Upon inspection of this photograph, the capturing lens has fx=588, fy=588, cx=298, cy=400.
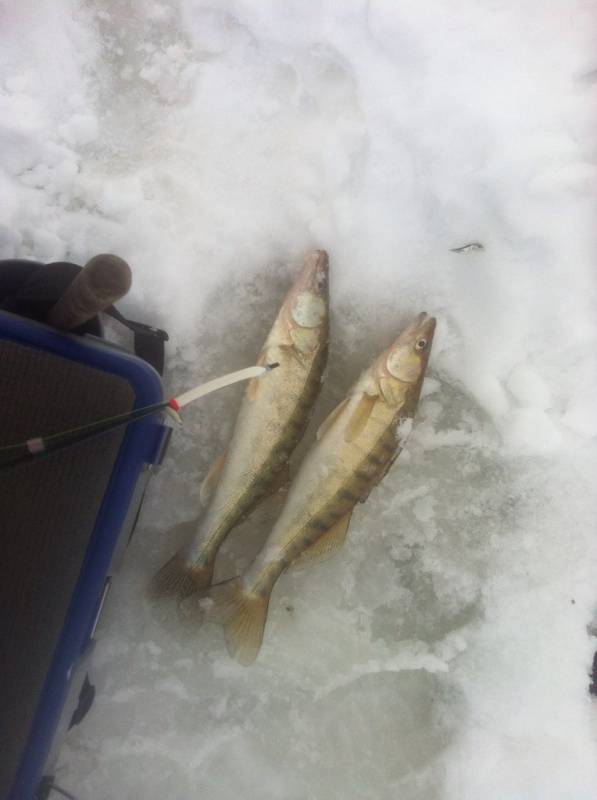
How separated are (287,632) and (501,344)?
4.12 ft

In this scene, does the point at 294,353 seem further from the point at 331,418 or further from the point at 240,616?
the point at 240,616

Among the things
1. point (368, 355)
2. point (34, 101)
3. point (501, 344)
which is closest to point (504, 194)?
point (501, 344)

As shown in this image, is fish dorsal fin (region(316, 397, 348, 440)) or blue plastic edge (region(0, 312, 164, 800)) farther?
fish dorsal fin (region(316, 397, 348, 440))

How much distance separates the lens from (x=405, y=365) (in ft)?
6.11

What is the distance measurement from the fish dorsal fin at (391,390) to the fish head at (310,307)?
0.24 metres

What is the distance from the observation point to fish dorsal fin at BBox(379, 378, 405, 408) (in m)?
1.86

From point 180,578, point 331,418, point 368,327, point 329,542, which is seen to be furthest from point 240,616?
point 368,327

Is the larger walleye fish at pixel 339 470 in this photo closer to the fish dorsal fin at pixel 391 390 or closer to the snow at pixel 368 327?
the fish dorsal fin at pixel 391 390

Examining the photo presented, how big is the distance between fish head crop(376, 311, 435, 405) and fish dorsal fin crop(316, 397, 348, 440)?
0.13m

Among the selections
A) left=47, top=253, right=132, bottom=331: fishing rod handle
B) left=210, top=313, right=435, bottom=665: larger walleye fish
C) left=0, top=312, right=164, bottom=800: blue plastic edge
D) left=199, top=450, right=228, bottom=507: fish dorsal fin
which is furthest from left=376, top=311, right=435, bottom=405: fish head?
left=47, top=253, right=132, bottom=331: fishing rod handle

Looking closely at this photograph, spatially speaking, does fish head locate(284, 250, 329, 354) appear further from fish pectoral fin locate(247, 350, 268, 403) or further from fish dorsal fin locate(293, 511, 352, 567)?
fish dorsal fin locate(293, 511, 352, 567)

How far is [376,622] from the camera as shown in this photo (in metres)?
2.08

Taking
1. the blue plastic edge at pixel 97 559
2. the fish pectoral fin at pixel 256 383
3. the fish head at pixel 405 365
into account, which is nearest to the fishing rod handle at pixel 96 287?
the blue plastic edge at pixel 97 559

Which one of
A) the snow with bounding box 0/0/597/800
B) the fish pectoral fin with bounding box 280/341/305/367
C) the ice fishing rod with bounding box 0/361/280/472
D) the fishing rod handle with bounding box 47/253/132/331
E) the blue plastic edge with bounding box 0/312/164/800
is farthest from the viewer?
the snow with bounding box 0/0/597/800
